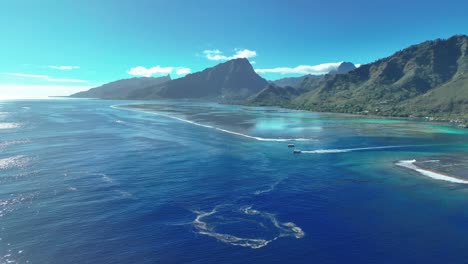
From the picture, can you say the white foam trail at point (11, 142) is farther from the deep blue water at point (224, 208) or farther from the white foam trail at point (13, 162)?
the white foam trail at point (13, 162)

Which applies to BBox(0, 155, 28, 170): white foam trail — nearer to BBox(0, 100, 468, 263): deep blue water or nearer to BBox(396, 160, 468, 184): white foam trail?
BBox(0, 100, 468, 263): deep blue water

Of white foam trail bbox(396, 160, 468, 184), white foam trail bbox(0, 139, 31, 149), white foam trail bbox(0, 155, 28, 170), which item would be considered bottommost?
Result: white foam trail bbox(0, 155, 28, 170)

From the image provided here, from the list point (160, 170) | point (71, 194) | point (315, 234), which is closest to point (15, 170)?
point (71, 194)

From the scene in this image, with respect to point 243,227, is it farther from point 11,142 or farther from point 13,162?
point 11,142

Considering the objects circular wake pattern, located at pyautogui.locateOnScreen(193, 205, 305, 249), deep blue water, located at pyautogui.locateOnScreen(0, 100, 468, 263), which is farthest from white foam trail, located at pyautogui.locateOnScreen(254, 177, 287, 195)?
circular wake pattern, located at pyautogui.locateOnScreen(193, 205, 305, 249)

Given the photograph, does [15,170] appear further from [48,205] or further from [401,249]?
[401,249]

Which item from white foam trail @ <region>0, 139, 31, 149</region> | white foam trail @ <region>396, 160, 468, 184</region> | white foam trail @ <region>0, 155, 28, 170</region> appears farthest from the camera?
white foam trail @ <region>0, 139, 31, 149</region>

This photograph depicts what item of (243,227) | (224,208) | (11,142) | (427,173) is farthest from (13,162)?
(427,173)
